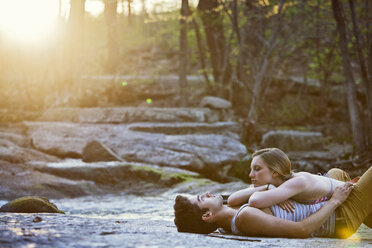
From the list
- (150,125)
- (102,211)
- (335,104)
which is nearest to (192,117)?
(150,125)

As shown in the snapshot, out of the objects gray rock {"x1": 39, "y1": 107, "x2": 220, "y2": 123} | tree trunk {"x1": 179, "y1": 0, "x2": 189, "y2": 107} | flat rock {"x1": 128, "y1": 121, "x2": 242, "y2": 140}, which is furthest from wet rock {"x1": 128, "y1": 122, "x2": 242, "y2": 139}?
tree trunk {"x1": 179, "y1": 0, "x2": 189, "y2": 107}

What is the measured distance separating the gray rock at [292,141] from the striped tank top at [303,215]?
12.2 m

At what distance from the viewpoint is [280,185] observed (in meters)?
4.07

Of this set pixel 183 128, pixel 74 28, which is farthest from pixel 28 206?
pixel 183 128

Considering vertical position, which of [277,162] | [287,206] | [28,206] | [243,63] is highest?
[243,63]

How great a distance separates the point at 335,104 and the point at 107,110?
45.5 feet

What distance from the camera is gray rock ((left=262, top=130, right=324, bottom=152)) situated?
16.7m

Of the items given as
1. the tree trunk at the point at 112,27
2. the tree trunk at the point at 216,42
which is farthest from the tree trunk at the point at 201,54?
the tree trunk at the point at 112,27

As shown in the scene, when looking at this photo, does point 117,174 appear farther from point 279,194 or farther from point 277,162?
point 279,194

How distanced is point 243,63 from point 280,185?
752 inches

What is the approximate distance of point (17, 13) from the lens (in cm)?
1424

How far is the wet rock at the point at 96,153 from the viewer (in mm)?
11438

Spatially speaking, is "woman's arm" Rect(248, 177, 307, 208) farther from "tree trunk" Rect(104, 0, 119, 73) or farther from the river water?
"tree trunk" Rect(104, 0, 119, 73)

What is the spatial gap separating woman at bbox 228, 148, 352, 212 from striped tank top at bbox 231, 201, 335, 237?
0.05 m
